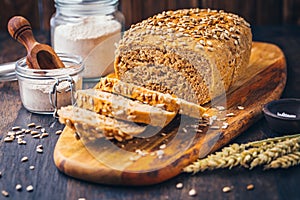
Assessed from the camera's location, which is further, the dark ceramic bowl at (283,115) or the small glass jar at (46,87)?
the small glass jar at (46,87)

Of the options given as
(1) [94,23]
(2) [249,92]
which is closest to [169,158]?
(2) [249,92]

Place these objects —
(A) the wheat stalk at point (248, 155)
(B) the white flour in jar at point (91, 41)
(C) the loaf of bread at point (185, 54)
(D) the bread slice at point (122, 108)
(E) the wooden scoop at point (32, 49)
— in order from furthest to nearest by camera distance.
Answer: (B) the white flour in jar at point (91, 41)
(E) the wooden scoop at point (32, 49)
(C) the loaf of bread at point (185, 54)
(D) the bread slice at point (122, 108)
(A) the wheat stalk at point (248, 155)

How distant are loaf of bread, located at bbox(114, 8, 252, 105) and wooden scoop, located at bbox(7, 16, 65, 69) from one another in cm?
29

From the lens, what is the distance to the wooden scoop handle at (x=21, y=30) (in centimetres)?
262

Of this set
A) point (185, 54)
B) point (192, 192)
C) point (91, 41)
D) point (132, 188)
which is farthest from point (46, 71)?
point (192, 192)

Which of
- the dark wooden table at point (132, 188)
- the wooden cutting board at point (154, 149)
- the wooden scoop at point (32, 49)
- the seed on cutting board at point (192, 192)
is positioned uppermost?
the wooden scoop at point (32, 49)

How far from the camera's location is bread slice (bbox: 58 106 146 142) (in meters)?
2.13

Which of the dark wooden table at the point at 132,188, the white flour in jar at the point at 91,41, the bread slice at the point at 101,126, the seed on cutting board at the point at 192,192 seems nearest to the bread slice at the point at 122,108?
the bread slice at the point at 101,126

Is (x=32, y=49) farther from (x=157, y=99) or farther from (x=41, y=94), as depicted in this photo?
(x=157, y=99)

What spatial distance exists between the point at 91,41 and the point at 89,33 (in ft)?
0.16

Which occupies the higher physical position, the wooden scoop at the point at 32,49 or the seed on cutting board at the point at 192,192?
the wooden scoop at the point at 32,49

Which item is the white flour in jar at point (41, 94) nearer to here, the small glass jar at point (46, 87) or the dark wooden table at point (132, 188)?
the small glass jar at point (46, 87)

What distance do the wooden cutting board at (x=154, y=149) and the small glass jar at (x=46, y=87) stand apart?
0.30 metres

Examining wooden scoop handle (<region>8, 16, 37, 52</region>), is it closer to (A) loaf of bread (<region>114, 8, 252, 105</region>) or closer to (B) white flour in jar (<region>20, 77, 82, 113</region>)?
(B) white flour in jar (<region>20, 77, 82, 113</region>)
